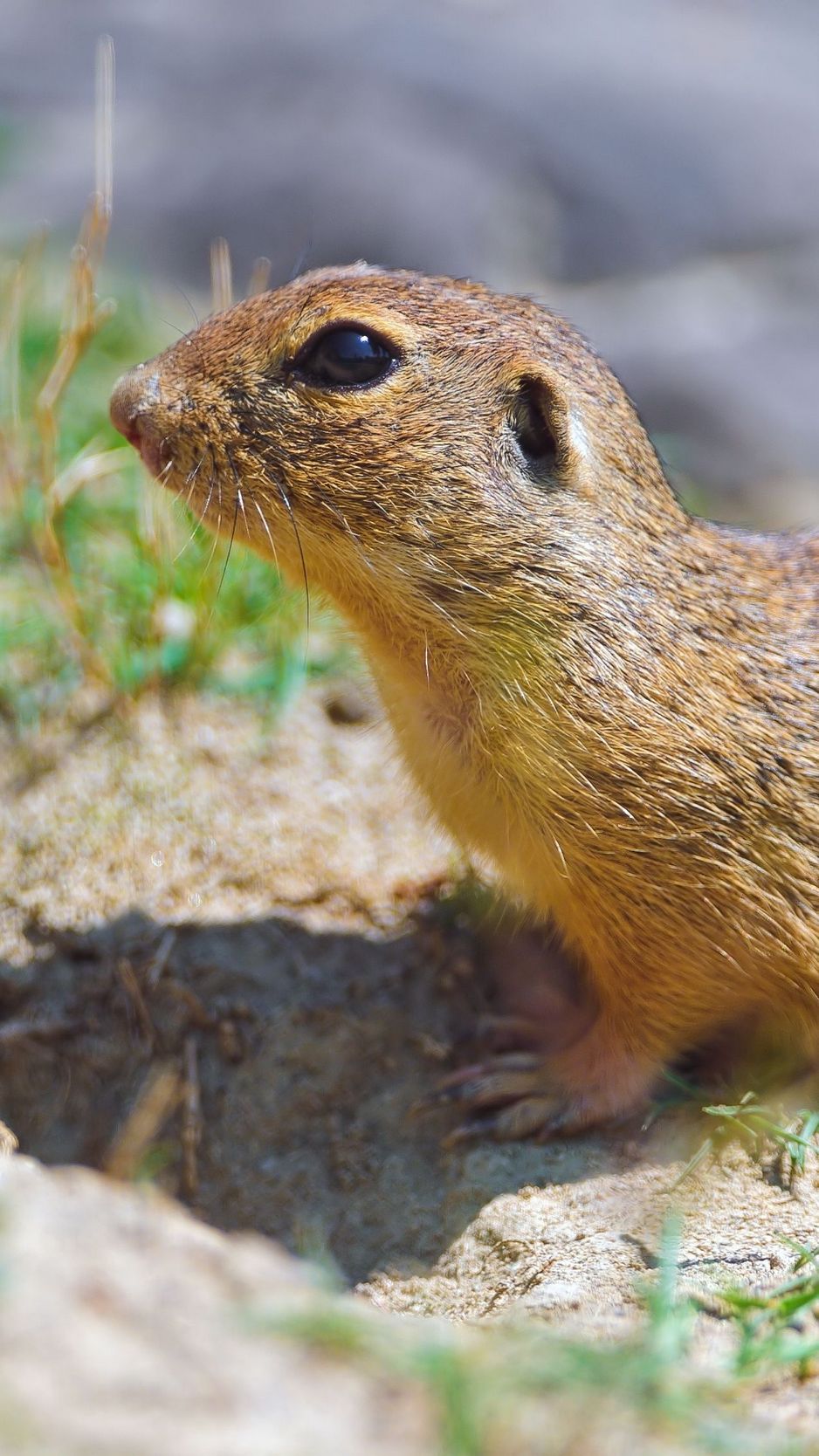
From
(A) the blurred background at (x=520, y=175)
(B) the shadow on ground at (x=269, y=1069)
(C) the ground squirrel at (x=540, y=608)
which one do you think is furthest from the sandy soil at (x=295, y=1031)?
(A) the blurred background at (x=520, y=175)

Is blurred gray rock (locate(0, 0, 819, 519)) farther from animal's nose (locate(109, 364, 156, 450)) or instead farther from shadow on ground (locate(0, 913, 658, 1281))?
shadow on ground (locate(0, 913, 658, 1281))

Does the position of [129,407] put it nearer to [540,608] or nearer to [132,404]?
[132,404]

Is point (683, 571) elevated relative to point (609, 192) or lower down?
lower down

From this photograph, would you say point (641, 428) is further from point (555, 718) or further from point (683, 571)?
point (555, 718)

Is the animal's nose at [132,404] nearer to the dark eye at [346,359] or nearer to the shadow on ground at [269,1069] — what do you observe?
the dark eye at [346,359]

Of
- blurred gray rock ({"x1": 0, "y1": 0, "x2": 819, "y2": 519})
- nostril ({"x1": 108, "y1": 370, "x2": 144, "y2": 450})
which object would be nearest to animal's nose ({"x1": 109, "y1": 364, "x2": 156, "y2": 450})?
nostril ({"x1": 108, "y1": 370, "x2": 144, "y2": 450})

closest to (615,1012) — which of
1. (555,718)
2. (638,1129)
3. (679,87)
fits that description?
(638,1129)
